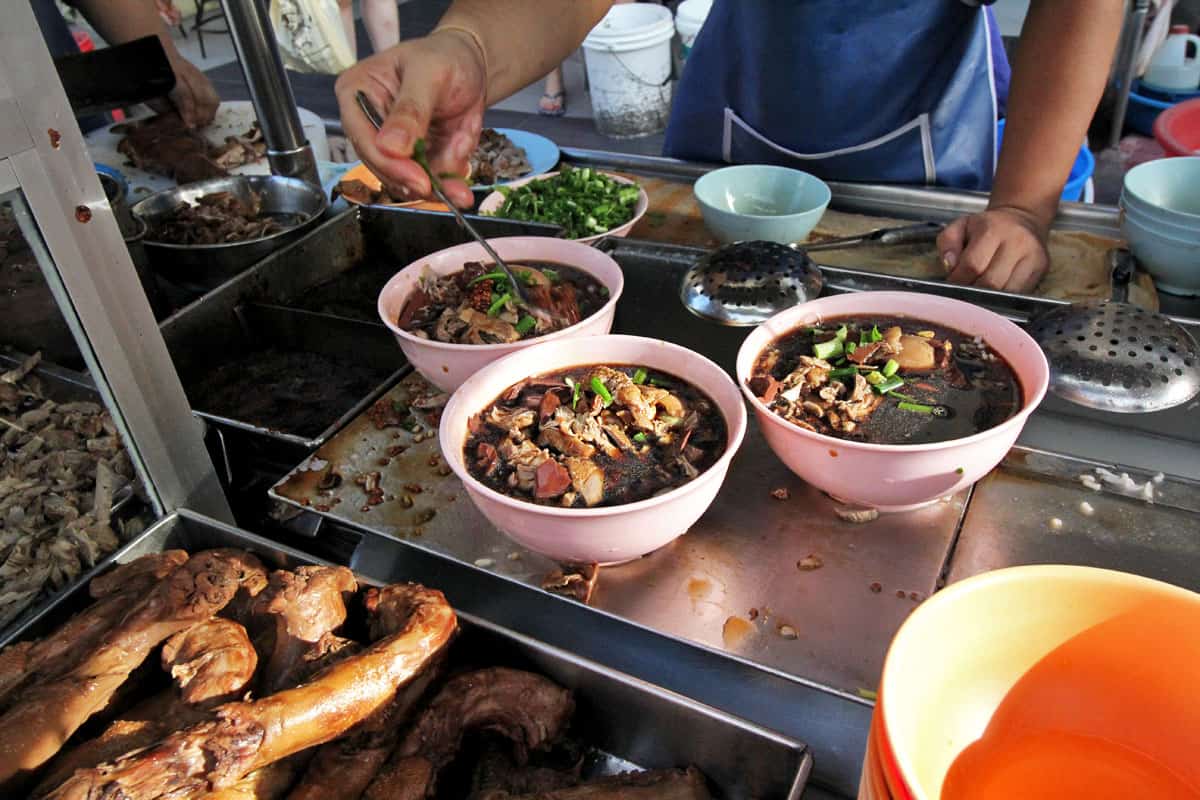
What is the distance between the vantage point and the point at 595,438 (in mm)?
1388

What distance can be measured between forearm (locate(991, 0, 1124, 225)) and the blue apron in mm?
523

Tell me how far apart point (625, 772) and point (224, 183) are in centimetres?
242

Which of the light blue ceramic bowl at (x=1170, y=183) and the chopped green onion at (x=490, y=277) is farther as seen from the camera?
the light blue ceramic bowl at (x=1170, y=183)

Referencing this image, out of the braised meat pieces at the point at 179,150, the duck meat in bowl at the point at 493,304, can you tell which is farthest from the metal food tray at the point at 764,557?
the braised meat pieces at the point at 179,150

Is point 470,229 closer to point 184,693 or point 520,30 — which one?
point 520,30

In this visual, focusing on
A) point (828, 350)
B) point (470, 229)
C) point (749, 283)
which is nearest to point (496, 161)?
point (470, 229)

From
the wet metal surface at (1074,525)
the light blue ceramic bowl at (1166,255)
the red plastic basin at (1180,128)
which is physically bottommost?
the red plastic basin at (1180,128)

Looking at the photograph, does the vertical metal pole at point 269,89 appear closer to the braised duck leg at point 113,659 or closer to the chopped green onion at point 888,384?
the braised duck leg at point 113,659

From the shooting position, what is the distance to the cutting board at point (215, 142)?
3045 millimetres

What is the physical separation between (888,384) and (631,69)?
6.38 meters

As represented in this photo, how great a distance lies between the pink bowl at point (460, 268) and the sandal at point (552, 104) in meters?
6.53

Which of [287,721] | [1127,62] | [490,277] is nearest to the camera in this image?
[287,721]

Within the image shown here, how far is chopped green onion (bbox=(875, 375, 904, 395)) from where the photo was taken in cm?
142

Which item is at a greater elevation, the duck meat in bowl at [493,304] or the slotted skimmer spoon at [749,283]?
the duck meat in bowl at [493,304]
